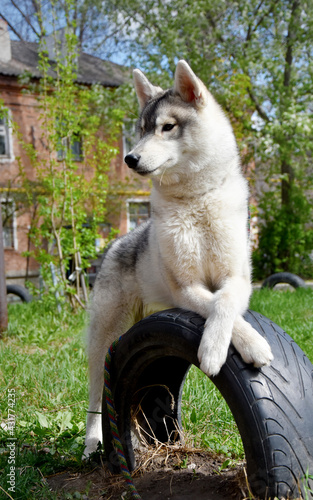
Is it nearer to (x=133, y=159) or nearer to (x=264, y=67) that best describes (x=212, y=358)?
(x=133, y=159)

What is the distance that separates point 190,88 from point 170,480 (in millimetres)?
2122

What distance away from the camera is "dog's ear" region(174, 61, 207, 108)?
2.63m

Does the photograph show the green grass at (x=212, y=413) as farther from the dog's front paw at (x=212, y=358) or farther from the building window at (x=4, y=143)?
the building window at (x=4, y=143)

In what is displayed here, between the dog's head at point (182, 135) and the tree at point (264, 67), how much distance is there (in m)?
10.6

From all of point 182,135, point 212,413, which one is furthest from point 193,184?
point 212,413

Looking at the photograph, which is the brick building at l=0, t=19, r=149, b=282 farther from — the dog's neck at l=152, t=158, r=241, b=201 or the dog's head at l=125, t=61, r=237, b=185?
the dog's neck at l=152, t=158, r=241, b=201

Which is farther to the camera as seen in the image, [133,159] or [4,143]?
[4,143]

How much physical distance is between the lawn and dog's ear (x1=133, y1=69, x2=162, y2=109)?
206cm

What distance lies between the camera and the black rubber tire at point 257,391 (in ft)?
5.44

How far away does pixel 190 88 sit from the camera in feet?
8.82

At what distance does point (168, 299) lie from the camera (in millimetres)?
2545

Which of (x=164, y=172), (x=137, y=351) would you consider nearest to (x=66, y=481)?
(x=137, y=351)

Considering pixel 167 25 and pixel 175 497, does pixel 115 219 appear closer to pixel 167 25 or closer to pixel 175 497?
pixel 167 25

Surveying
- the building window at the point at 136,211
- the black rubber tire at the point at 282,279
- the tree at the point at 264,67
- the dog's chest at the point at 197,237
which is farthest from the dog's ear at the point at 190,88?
the building window at the point at 136,211
